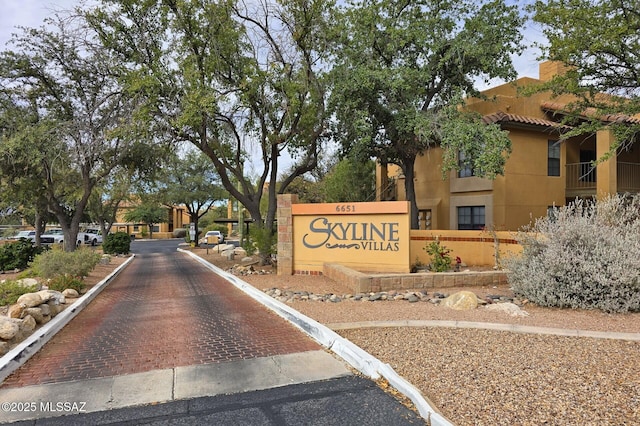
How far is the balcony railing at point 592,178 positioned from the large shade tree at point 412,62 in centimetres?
722

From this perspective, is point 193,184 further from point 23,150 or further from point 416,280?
point 416,280

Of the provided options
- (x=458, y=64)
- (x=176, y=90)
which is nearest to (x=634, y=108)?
(x=458, y=64)

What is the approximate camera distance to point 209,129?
51.6ft

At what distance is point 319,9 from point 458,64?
5174 mm

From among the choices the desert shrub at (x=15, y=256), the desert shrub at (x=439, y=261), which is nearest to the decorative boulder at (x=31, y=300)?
the desert shrub at (x=439, y=261)

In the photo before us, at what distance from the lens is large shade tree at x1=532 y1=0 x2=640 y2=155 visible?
1130 cm

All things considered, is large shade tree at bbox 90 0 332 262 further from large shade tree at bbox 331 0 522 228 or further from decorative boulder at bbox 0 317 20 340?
decorative boulder at bbox 0 317 20 340

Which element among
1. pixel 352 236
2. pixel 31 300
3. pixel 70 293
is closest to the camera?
pixel 31 300

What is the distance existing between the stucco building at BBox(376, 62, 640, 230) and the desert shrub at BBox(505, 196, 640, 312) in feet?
27.5

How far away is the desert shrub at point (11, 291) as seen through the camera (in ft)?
29.2

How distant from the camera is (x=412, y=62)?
1541 centimetres

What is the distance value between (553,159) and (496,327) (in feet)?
49.7

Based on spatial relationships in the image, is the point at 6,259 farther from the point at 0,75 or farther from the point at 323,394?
the point at 323,394

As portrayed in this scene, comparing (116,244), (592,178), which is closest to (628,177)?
(592,178)
